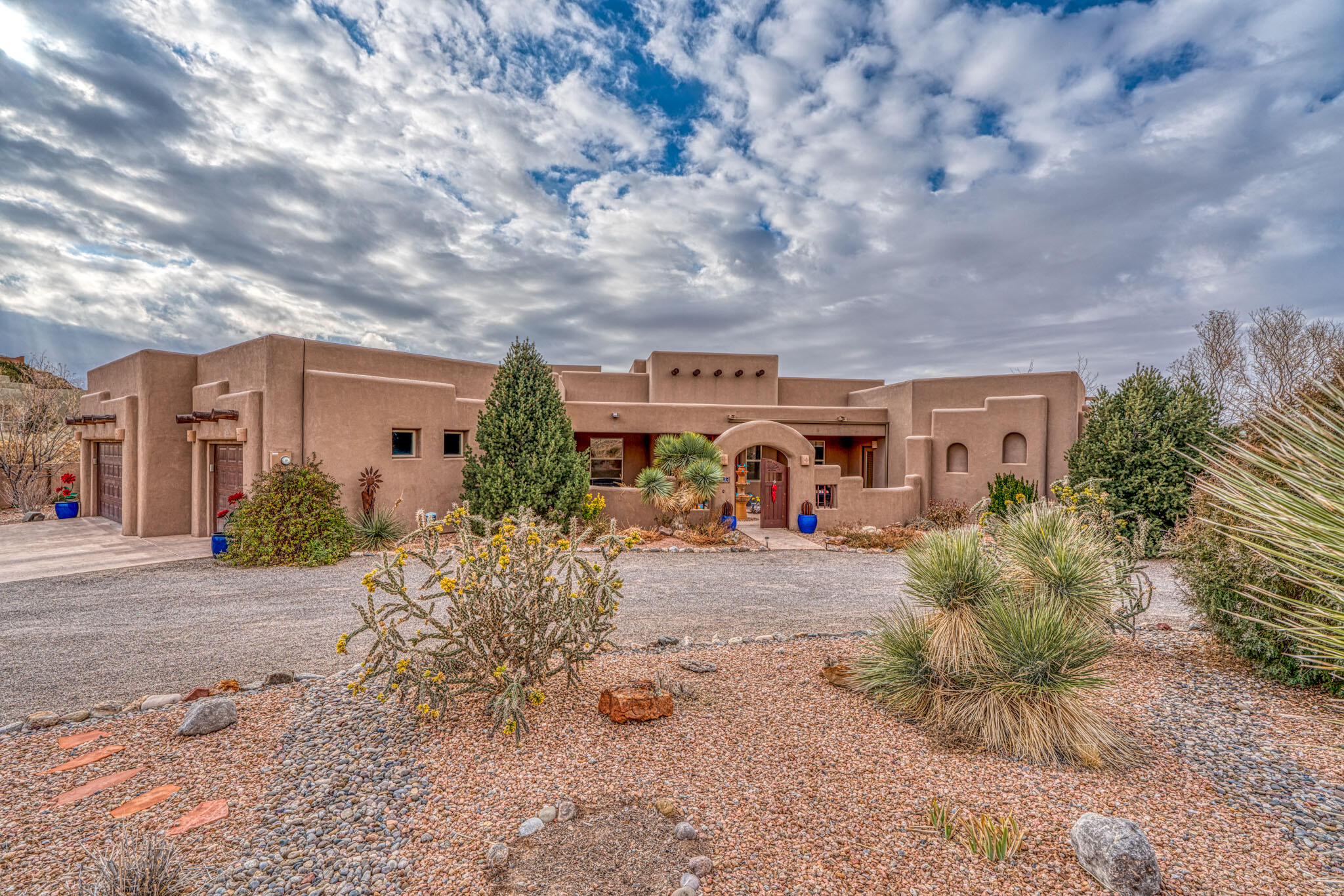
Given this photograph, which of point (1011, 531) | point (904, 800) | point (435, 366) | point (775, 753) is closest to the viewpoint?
point (904, 800)

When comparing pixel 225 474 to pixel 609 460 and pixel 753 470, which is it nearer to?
pixel 609 460

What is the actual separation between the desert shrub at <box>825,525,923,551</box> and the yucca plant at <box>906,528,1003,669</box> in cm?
825

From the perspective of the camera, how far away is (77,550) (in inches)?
457

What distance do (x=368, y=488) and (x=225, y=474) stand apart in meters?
3.59

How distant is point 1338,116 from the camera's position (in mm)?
6594

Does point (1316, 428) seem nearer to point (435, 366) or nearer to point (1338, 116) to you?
point (1338, 116)

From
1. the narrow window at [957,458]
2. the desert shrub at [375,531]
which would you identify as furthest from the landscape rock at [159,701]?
the narrow window at [957,458]

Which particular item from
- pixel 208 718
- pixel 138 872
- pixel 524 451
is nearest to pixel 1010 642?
pixel 138 872

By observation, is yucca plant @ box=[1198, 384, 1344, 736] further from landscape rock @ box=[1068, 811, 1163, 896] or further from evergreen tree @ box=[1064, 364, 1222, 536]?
evergreen tree @ box=[1064, 364, 1222, 536]

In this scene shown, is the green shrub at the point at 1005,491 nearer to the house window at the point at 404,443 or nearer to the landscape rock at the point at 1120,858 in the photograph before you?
the landscape rock at the point at 1120,858

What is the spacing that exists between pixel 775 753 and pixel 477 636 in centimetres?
231

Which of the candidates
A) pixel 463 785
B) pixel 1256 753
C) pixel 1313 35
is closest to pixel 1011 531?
pixel 1256 753

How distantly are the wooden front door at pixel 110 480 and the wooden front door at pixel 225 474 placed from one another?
486 centimetres

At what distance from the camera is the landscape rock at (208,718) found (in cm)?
393
